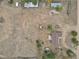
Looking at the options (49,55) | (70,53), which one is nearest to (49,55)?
(49,55)

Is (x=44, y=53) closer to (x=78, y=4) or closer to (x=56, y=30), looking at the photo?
(x=56, y=30)

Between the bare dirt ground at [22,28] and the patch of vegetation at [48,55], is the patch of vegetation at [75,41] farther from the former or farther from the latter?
the patch of vegetation at [48,55]

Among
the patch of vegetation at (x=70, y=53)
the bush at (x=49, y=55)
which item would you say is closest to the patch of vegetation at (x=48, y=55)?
the bush at (x=49, y=55)

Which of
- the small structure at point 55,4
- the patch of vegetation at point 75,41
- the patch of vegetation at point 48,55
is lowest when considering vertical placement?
the patch of vegetation at point 48,55

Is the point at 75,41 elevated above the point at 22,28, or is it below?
below

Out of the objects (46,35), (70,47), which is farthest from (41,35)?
(70,47)

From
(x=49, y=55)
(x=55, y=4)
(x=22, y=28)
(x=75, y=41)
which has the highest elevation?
(x=55, y=4)

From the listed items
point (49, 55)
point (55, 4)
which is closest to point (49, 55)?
point (49, 55)

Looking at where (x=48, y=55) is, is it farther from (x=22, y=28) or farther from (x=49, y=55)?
(x=22, y=28)
